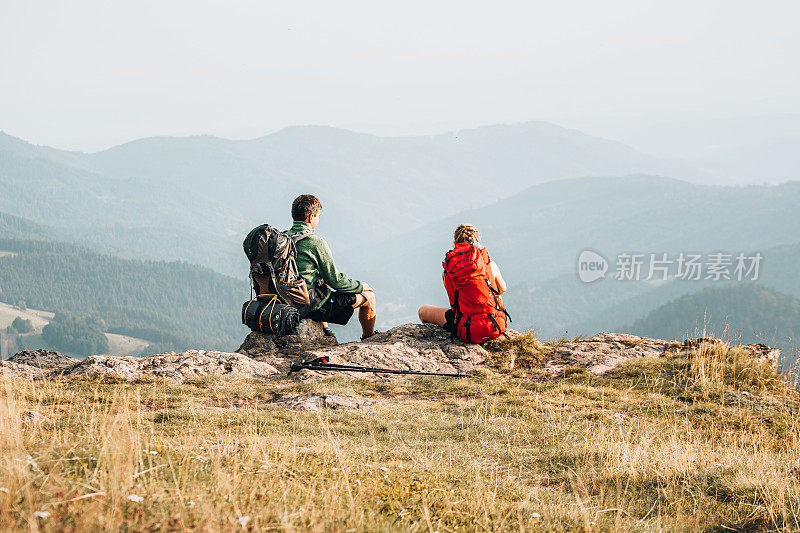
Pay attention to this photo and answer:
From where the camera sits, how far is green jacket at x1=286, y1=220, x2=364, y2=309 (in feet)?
32.7

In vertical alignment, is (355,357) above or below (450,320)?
below

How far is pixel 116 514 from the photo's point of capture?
3.17m

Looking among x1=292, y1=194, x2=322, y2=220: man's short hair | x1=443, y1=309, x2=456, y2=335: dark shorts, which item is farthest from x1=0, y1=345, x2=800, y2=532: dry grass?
x1=292, y1=194, x2=322, y2=220: man's short hair

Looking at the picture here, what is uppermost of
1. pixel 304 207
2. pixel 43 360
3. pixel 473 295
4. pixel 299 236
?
pixel 304 207

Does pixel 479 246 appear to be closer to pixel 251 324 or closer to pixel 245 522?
pixel 251 324

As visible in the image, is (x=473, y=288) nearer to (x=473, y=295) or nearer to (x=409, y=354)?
(x=473, y=295)

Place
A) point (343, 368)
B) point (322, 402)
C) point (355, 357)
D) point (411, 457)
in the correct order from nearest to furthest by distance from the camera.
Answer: point (411, 457) < point (322, 402) < point (343, 368) < point (355, 357)

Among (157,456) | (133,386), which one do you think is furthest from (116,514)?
(133,386)

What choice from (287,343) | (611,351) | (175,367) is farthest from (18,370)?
(611,351)

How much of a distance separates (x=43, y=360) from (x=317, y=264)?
14.1 ft

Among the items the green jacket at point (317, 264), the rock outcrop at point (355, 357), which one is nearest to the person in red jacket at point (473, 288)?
the rock outcrop at point (355, 357)

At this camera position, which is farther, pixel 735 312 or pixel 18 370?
pixel 735 312

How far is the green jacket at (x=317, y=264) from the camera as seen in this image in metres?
9.98

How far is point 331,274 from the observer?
33.5ft
